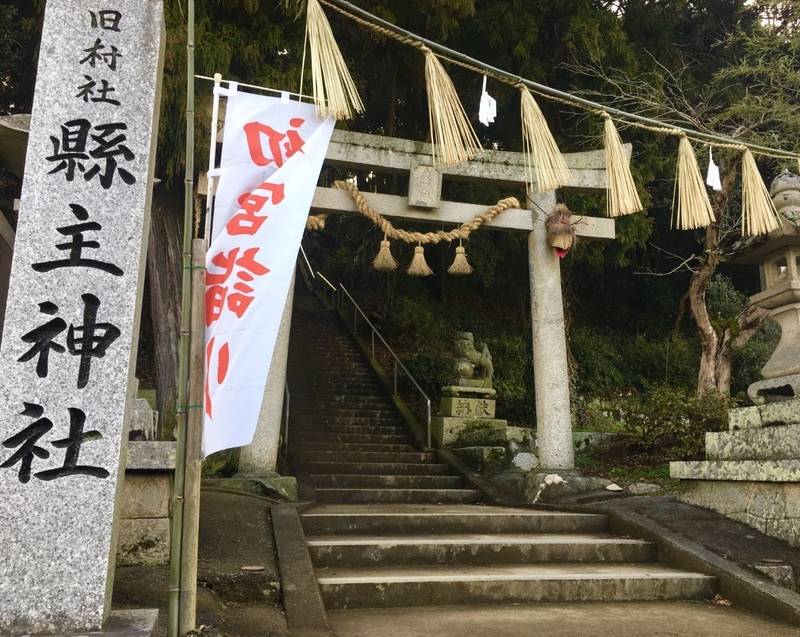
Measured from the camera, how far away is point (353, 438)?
1020cm

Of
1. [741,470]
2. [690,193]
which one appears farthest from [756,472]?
[690,193]

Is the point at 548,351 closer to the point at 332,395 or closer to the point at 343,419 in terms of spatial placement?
the point at 343,419

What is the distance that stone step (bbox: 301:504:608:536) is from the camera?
582cm

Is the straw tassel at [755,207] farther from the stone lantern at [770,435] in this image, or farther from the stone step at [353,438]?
the stone step at [353,438]

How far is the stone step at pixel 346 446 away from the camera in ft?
31.3

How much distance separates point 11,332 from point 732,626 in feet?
14.0

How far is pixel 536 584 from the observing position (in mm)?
4711

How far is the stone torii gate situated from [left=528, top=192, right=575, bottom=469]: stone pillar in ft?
0.04

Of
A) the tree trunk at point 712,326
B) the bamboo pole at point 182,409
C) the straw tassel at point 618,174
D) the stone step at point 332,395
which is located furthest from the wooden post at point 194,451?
the tree trunk at point 712,326

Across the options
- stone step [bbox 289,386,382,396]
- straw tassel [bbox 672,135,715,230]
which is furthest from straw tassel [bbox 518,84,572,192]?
stone step [bbox 289,386,382,396]

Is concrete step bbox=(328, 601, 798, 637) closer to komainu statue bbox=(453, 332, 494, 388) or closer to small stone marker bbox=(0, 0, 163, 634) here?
small stone marker bbox=(0, 0, 163, 634)

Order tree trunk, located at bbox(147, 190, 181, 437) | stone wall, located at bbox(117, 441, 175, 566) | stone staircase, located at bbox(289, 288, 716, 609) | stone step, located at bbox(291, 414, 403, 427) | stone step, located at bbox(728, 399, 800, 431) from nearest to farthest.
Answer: stone wall, located at bbox(117, 441, 175, 566), stone staircase, located at bbox(289, 288, 716, 609), stone step, located at bbox(728, 399, 800, 431), tree trunk, located at bbox(147, 190, 181, 437), stone step, located at bbox(291, 414, 403, 427)

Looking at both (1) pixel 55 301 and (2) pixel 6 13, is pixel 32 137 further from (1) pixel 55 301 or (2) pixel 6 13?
(2) pixel 6 13

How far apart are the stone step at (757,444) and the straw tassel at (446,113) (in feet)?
10.7
